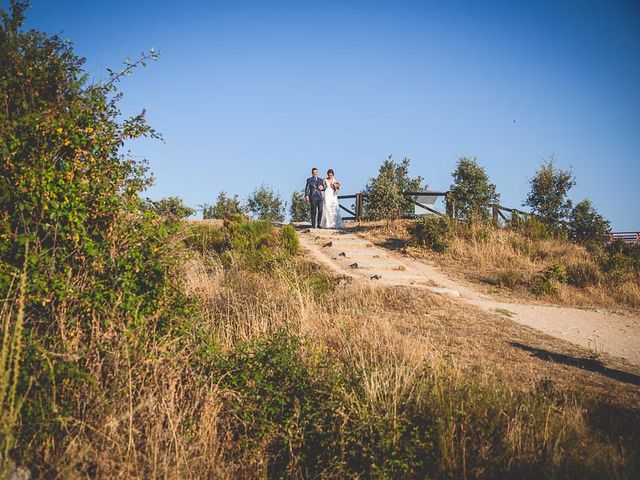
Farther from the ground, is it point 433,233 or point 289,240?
point 433,233

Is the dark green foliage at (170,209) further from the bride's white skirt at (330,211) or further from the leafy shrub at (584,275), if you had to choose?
the bride's white skirt at (330,211)

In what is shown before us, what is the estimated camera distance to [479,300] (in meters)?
8.28

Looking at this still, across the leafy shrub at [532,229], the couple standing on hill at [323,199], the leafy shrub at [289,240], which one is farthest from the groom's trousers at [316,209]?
the leafy shrub at [532,229]

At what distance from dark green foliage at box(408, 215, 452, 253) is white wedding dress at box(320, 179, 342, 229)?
3.50 metres

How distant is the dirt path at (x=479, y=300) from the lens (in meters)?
6.35

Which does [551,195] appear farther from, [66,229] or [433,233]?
[66,229]

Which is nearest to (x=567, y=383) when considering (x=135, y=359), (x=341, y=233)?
(x=135, y=359)

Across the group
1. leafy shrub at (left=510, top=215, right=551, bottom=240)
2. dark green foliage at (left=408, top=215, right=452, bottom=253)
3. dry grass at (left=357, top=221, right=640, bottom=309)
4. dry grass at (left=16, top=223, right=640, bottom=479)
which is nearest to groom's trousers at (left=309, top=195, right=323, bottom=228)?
dry grass at (left=357, top=221, right=640, bottom=309)

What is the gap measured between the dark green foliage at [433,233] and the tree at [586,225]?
6953 millimetres

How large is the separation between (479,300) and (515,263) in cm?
329

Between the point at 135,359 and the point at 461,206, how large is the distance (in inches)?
513

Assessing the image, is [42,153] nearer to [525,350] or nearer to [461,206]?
[525,350]

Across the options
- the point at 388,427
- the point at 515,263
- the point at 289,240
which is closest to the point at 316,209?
the point at 289,240

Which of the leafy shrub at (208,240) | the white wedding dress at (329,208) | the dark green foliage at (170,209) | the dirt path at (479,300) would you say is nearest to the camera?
the dark green foliage at (170,209)
